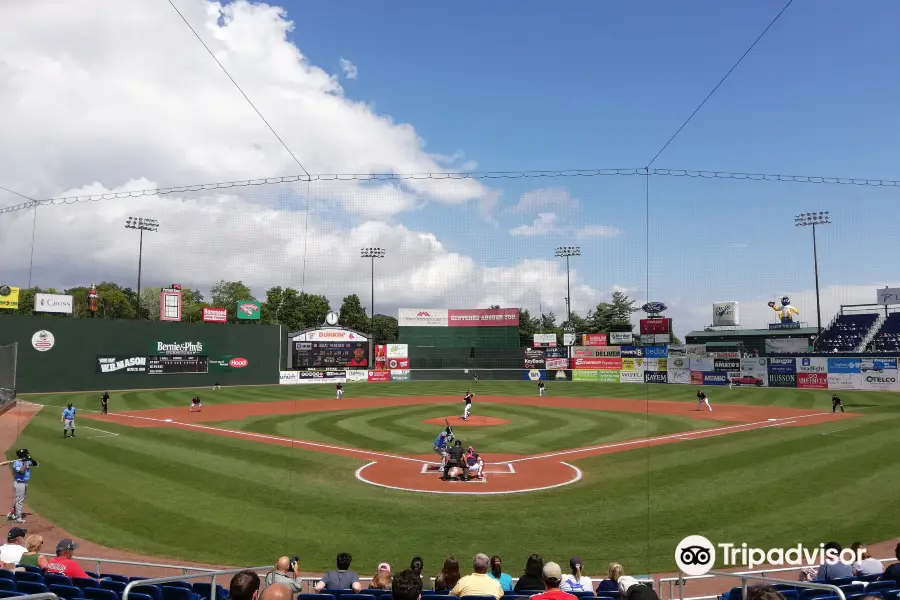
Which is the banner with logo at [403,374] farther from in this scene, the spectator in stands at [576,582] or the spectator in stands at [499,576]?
the spectator in stands at [576,582]

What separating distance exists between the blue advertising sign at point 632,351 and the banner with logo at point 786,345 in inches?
610

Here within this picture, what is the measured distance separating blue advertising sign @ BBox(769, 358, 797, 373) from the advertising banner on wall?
0.27 meters

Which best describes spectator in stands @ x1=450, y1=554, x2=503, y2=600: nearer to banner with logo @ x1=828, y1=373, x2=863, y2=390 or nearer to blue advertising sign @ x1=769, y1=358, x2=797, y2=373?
banner with logo @ x1=828, y1=373, x2=863, y2=390

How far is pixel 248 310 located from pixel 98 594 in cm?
5858

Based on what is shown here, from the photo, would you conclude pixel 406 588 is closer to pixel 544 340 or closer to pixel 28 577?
pixel 28 577

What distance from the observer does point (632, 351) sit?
60594 millimetres

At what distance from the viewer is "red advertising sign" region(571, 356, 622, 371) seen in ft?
198

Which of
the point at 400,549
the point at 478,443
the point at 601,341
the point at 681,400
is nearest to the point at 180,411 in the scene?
the point at 478,443

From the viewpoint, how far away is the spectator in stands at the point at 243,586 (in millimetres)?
4156

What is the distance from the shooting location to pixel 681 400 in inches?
1625

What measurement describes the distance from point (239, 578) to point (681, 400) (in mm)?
41789

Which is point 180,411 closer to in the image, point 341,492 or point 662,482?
point 341,492

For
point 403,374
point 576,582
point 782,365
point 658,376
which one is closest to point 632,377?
point 658,376

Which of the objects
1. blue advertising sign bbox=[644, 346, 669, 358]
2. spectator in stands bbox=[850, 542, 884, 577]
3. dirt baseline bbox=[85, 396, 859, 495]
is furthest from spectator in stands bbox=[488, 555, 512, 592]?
blue advertising sign bbox=[644, 346, 669, 358]
